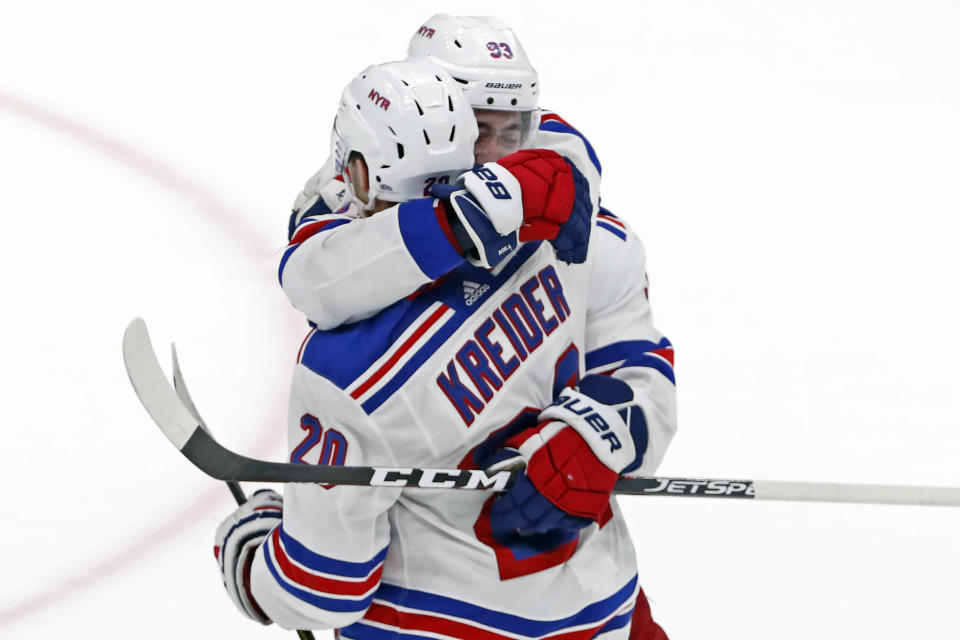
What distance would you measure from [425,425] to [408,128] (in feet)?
1.30

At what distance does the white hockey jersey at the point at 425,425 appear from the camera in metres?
1.87

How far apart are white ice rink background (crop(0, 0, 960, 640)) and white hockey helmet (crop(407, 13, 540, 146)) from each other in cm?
131

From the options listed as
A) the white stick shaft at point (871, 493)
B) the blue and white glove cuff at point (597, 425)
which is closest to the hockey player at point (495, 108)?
the blue and white glove cuff at point (597, 425)

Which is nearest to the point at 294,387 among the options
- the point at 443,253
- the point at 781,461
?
the point at 443,253

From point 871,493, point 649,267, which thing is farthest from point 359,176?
point 649,267

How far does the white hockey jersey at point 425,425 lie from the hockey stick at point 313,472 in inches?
2.2

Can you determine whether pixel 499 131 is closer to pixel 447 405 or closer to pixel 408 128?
pixel 408 128

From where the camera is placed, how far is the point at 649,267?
13.9 ft

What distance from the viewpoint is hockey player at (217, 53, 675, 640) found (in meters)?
1.83

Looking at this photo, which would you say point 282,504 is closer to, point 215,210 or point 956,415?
point 956,415

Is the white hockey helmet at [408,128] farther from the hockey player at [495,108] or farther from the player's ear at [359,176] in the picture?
the hockey player at [495,108]

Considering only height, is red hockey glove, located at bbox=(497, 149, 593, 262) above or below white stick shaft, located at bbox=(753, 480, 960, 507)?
above

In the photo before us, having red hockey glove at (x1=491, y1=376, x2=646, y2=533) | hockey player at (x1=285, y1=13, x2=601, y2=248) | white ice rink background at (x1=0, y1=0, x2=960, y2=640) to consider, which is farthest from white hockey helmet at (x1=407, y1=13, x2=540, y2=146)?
white ice rink background at (x1=0, y1=0, x2=960, y2=640)

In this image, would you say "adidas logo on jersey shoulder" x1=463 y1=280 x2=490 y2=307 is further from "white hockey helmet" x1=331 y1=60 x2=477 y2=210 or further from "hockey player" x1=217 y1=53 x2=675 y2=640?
"white hockey helmet" x1=331 y1=60 x2=477 y2=210
